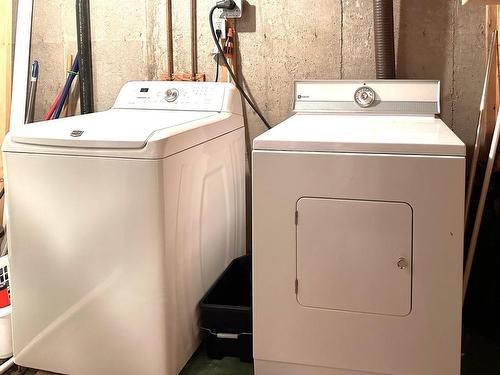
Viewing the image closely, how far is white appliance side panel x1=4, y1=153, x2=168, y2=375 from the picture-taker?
182cm

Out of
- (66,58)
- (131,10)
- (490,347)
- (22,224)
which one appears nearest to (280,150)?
(22,224)

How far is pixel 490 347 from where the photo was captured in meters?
2.19

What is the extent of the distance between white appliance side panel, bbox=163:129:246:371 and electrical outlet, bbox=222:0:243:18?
0.55 metres

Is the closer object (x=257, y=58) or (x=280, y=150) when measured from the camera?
(x=280, y=150)

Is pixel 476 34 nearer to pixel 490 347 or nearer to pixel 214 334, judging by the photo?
pixel 490 347

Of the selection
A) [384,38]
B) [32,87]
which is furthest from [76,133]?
[384,38]

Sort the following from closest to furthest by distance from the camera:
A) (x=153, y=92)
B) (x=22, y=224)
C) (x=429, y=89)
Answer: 1. (x=22, y=224)
2. (x=429, y=89)
3. (x=153, y=92)

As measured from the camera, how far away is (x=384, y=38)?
2.37m

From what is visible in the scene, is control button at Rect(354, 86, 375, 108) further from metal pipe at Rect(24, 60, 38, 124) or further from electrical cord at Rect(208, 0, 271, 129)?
metal pipe at Rect(24, 60, 38, 124)

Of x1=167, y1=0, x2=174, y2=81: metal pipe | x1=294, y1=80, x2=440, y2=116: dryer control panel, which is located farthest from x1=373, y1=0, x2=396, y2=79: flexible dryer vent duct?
x1=167, y1=0, x2=174, y2=81: metal pipe

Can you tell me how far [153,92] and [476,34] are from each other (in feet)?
4.74

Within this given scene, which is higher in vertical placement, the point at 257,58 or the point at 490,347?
the point at 257,58

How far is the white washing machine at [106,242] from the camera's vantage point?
1820 millimetres

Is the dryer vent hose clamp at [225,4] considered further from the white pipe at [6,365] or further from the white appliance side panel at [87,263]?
the white pipe at [6,365]
